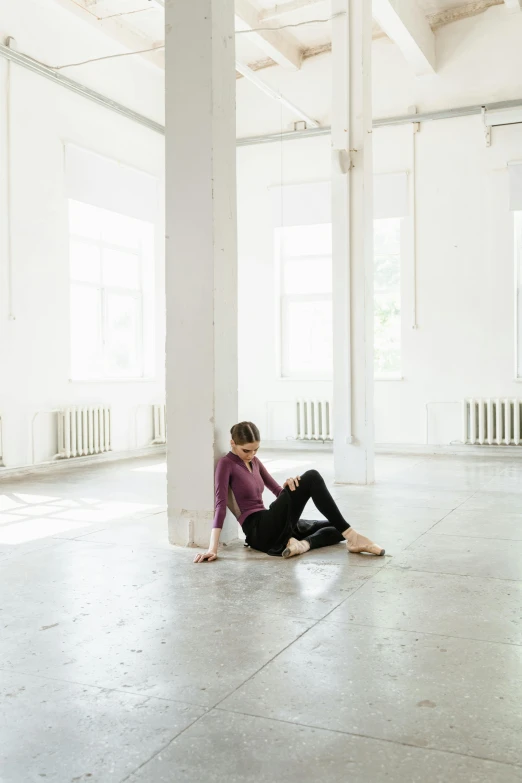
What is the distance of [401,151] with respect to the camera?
393 inches

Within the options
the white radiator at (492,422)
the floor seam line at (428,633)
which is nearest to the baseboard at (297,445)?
the white radiator at (492,422)

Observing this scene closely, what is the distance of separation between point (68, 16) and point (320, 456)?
5.89 meters

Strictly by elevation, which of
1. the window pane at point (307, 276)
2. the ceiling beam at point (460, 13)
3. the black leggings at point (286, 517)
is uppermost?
the ceiling beam at point (460, 13)

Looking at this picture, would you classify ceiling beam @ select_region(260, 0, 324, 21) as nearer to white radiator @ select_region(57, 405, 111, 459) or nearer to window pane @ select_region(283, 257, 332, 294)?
window pane @ select_region(283, 257, 332, 294)

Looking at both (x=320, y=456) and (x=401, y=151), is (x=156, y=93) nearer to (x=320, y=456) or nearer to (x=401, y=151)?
(x=401, y=151)

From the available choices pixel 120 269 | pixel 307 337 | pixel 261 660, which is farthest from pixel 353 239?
pixel 261 660

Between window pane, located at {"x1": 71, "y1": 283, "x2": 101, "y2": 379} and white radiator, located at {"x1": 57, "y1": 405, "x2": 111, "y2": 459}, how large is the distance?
55cm

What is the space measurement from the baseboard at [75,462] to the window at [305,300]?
7.31 feet

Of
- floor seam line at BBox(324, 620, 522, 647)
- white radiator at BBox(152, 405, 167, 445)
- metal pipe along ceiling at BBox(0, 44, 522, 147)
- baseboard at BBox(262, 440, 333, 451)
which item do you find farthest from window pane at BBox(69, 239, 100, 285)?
floor seam line at BBox(324, 620, 522, 647)

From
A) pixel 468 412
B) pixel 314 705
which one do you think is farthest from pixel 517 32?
pixel 314 705

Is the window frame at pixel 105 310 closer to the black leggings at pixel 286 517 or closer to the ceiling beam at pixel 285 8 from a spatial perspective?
the ceiling beam at pixel 285 8

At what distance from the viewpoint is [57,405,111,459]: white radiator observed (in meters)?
8.53

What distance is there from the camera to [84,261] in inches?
367

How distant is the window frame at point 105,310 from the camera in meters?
9.18
